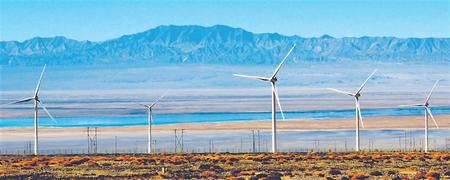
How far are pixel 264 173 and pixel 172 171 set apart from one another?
5.83 metres

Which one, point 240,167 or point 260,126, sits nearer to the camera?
point 240,167

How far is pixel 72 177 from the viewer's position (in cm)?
5847

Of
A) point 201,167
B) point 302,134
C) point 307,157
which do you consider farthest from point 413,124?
point 201,167

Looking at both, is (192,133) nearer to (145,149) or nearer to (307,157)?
(145,149)

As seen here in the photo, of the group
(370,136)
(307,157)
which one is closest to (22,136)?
(370,136)

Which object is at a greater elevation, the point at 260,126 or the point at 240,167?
the point at 260,126

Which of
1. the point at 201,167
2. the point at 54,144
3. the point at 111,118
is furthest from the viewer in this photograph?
the point at 111,118

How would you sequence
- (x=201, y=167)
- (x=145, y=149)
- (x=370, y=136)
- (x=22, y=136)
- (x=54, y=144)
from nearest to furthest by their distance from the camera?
(x=201, y=167), (x=145, y=149), (x=54, y=144), (x=370, y=136), (x=22, y=136)

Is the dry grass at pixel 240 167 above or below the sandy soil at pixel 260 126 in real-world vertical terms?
below

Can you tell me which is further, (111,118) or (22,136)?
(111,118)

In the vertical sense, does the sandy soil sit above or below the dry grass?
above

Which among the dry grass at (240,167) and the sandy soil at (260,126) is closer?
the dry grass at (240,167)

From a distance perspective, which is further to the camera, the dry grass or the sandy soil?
the sandy soil

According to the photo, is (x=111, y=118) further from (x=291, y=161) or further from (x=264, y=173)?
(x=264, y=173)
